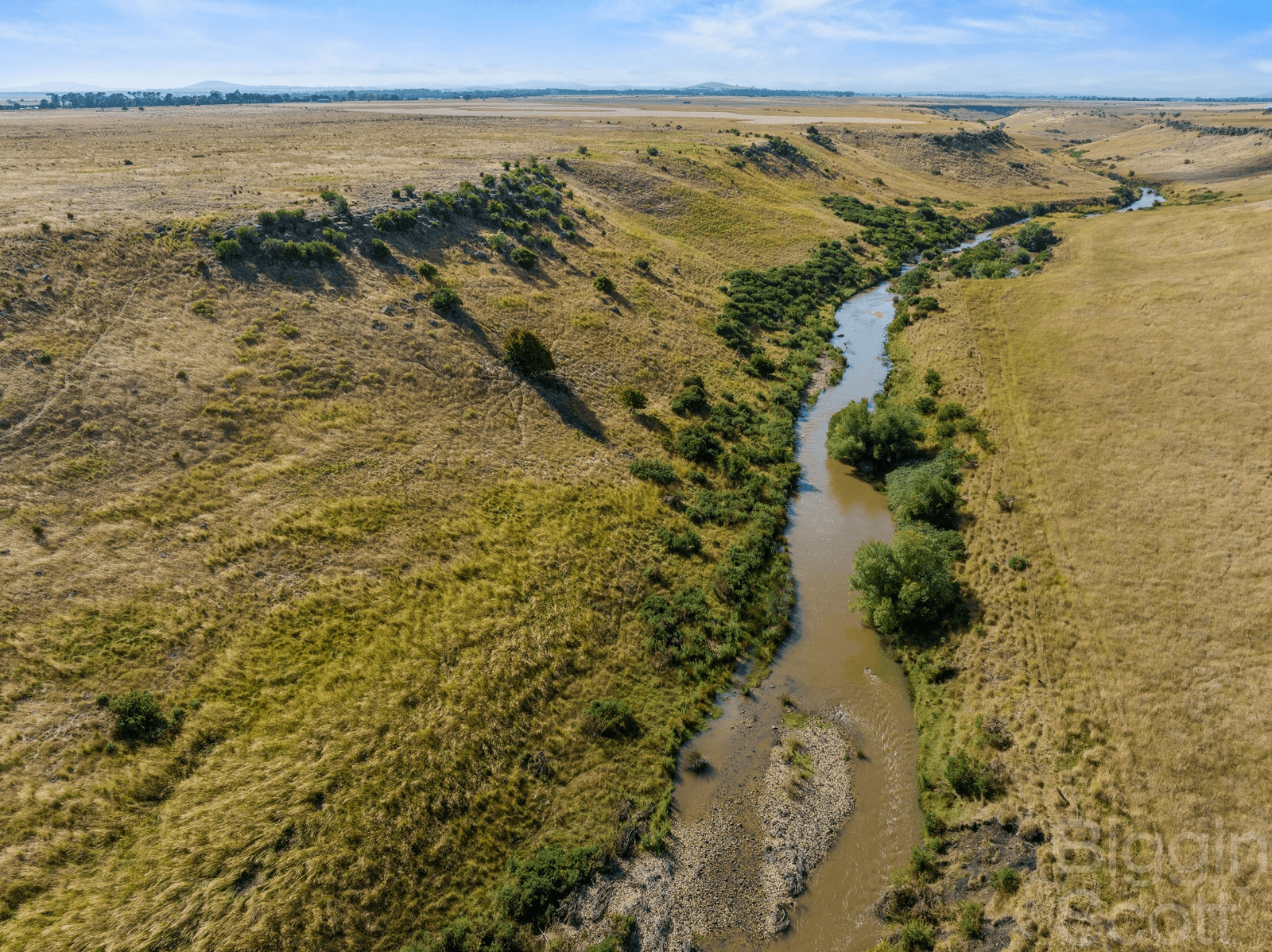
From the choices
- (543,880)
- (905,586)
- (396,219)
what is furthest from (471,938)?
(396,219)

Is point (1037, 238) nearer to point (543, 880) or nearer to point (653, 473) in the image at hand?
point (653, 473)

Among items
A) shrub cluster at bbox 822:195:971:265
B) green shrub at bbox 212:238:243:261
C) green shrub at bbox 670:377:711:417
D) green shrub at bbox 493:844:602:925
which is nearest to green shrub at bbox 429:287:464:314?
green shrub at bbox 212:238:243:261

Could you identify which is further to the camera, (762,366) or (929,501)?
(762,366)

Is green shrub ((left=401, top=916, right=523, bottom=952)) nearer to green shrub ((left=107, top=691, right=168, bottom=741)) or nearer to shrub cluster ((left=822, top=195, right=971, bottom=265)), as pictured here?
green shrub ((left=107, top=691, right=168, bottom=741))

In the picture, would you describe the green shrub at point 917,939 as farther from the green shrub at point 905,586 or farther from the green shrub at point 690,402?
the green shrub at point 690,402

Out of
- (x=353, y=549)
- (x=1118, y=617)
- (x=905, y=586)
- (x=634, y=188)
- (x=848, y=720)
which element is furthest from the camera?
(x=634, y=188)

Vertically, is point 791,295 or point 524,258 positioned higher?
point 524,258

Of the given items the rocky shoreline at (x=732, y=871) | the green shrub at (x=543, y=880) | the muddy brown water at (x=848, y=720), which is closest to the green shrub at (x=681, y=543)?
the muddy brown water at (x=848, y=720)
